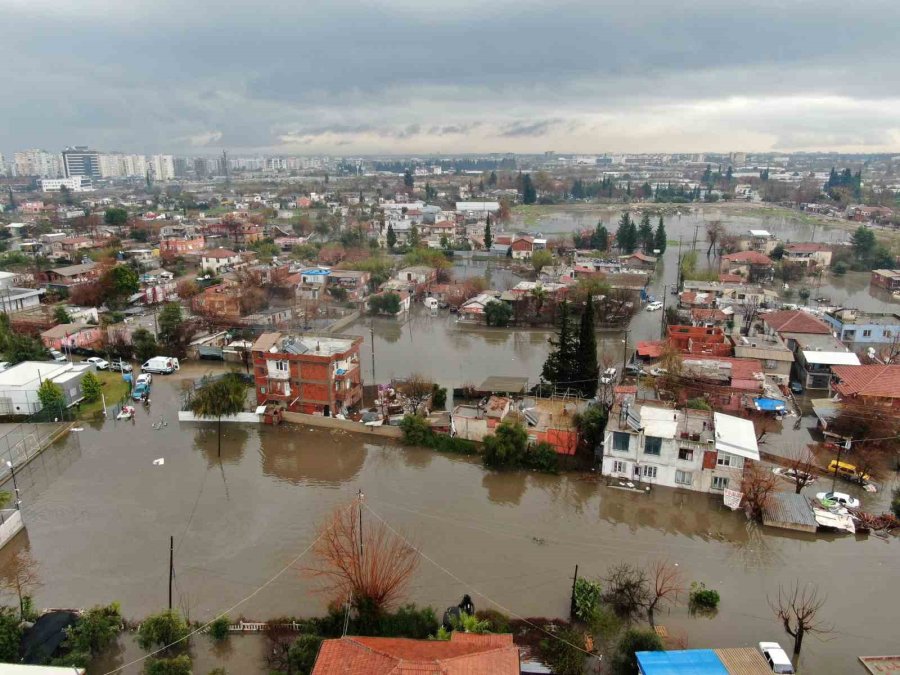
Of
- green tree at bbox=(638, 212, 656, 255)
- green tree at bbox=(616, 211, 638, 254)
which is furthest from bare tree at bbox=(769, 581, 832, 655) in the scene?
green tree at bbox=(638, 212, 656, 255)

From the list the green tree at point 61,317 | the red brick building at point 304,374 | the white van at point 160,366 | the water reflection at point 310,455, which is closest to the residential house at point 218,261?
the green tree at point 61,317

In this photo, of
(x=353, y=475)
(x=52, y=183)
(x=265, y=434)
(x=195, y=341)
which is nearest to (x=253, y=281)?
(x=195, y=341)

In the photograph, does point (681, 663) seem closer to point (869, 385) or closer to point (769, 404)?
point (769, 404)

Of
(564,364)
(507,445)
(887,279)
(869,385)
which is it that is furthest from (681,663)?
(887,279)

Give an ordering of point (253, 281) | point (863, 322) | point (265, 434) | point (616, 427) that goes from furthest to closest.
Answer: point (253, 281)
point (863, 322)
point (265, 434)
point (616, 427)

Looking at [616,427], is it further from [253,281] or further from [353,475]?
[253,281]

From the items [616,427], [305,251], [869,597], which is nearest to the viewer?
[869,597]
